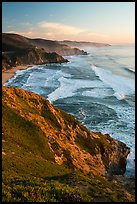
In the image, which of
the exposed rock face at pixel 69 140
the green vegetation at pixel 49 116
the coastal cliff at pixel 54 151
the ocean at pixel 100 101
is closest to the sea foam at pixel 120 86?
the ocean at pixel 100 101

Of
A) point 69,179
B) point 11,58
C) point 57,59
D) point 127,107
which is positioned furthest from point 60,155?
point 57,59

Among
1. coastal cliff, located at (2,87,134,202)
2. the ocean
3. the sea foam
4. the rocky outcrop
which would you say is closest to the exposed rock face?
coastal cliff, located at (2,87,134,202)

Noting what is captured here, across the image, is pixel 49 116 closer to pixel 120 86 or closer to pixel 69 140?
pixel 69 140

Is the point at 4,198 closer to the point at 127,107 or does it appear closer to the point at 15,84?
the point at 127,107

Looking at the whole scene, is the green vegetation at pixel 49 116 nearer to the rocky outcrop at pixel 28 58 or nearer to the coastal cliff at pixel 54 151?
the coastal cliff at pixel 54 151

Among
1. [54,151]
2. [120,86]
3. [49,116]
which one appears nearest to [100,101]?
[120,86]

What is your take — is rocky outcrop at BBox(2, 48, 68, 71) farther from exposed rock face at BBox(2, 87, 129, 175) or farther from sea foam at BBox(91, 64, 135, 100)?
exposed rock face at BBox(2, 87, 129, 175)

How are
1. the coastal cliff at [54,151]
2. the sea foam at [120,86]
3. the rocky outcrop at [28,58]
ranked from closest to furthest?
the coastal cliff at [54,151]
the sea foam at [120,86]
the rocky outcrop at [28,58]
